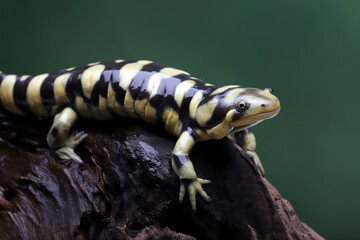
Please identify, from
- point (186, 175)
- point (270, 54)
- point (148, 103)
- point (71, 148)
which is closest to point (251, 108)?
point (186, 175)

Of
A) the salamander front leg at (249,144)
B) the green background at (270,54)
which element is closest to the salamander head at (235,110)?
the salamander front leg at (249,144)

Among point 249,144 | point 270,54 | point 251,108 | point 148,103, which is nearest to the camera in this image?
point 251,108

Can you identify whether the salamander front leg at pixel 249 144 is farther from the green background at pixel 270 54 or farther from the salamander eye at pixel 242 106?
the green background at pixel 270 54

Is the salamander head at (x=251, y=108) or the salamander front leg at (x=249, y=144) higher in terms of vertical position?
the salamander head at (x=251, y=108)

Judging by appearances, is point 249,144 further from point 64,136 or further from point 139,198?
point 64,136

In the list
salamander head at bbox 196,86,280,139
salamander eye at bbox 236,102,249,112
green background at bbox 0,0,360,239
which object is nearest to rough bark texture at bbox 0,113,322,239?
salamander head at bbox 196,86,280,139

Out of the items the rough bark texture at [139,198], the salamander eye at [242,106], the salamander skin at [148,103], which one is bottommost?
the rough bark texture at [139,198]

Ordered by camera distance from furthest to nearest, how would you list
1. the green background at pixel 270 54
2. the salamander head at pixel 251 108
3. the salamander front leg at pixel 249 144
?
1. the green background at pixel 270 54
2. the salamander front leg at pixel 249 144
3. the salamander head at pixel 251 108
